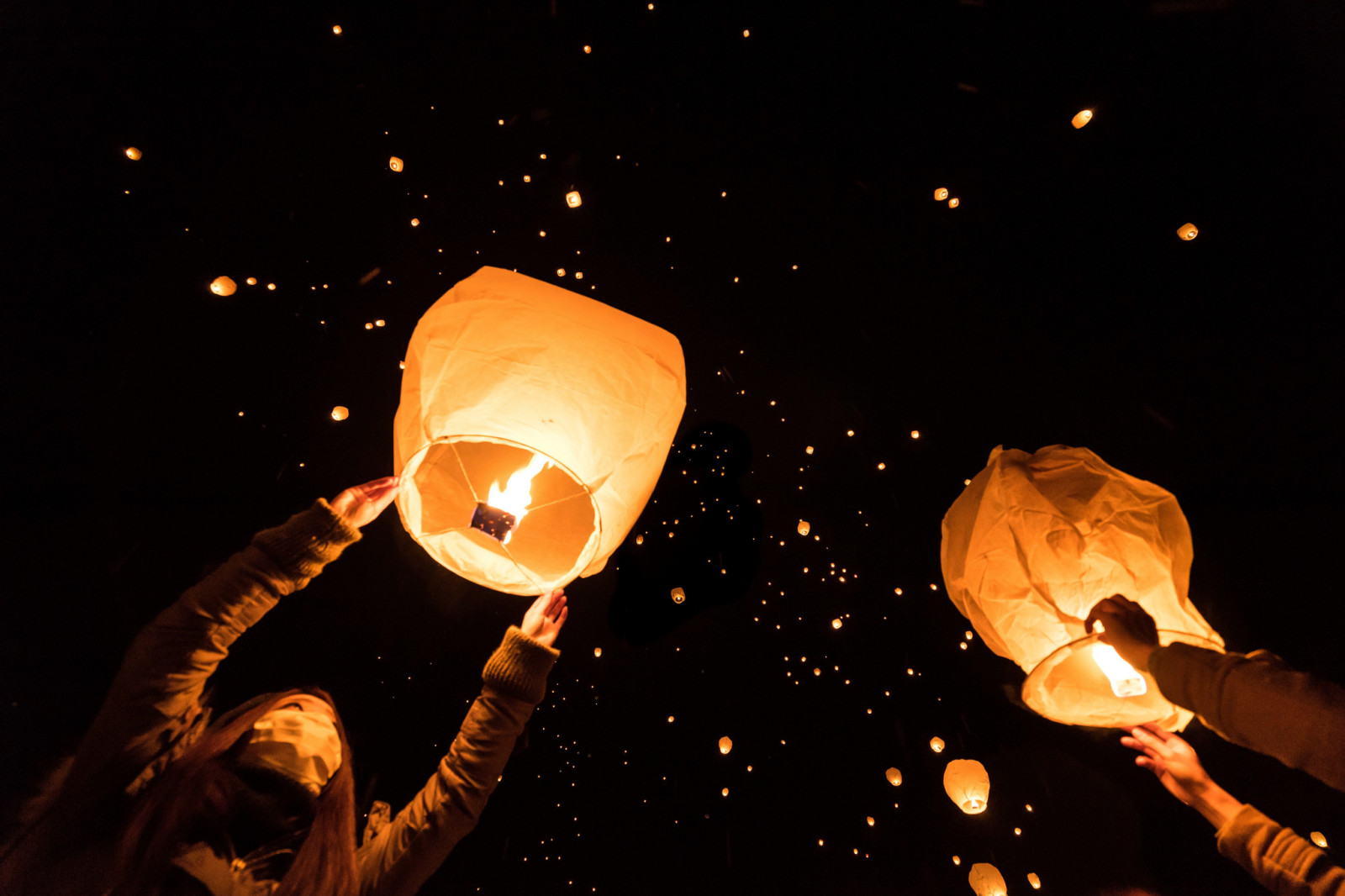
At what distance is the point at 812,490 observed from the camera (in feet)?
5.66

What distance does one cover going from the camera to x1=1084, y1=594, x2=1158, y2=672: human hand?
0.87 metres

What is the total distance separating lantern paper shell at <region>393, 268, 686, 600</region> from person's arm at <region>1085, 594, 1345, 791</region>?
91cm

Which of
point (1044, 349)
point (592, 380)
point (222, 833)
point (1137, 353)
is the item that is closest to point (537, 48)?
point (592, 380)

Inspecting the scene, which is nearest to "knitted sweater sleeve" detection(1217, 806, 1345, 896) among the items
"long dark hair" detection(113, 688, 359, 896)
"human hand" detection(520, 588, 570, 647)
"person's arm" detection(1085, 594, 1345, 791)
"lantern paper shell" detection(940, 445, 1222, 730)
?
"lantern paper shell" detection(940, 445, 1222, 730)

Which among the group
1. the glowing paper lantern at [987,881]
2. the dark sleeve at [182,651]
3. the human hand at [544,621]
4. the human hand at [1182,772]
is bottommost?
the glowing paper lantern at [987,881]

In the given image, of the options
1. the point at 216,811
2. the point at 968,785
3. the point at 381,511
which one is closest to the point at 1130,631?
the point at 968,785

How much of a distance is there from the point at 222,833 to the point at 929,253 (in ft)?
7.33

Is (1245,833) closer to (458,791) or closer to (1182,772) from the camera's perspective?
(1182,772)

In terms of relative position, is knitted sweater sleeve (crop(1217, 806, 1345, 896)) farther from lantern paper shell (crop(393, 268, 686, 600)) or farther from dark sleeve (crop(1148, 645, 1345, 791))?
lantern paper shell (crop(393, 268, 686, 600))

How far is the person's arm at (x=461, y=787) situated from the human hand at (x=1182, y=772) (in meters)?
1.51

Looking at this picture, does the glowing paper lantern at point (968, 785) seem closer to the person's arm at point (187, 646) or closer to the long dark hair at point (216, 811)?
the long dark hair at point (216, 811)

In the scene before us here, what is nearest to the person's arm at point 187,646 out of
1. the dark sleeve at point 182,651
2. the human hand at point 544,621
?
the dark sleeve at point 182,651

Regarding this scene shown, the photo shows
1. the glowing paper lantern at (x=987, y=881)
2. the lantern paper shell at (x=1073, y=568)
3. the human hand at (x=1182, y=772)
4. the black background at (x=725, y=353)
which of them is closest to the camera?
the lantern paper shell at (x=1073, y=568)

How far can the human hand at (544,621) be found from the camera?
4.09ft
